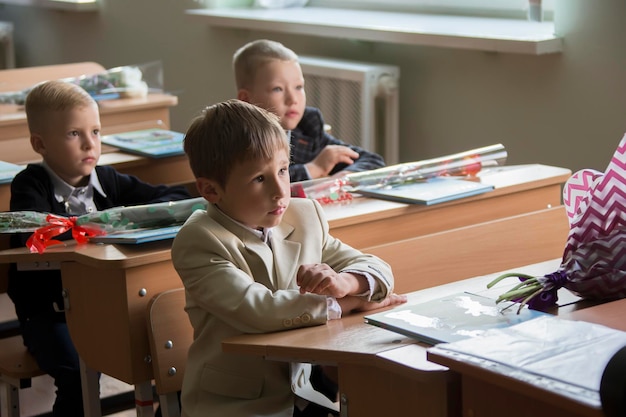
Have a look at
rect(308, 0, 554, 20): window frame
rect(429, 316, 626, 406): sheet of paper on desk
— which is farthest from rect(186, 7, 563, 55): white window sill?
rect(429, 316, 626, 406): sheet of paper on desk

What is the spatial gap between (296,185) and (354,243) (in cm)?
22

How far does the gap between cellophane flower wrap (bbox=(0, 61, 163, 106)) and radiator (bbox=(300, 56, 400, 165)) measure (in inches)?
28.2

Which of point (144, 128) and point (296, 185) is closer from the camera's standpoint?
point (296, 185)

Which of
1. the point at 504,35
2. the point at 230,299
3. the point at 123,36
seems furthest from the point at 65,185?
the point at 123,36

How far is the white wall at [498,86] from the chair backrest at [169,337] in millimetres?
1780

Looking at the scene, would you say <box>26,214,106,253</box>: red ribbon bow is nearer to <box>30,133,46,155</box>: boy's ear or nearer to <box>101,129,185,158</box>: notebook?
<box>30,133,46,155</box>: boy's ear

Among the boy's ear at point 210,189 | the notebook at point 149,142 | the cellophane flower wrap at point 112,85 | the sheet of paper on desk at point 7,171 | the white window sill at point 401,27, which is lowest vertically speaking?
the sheet of paper on desk at point 7,171

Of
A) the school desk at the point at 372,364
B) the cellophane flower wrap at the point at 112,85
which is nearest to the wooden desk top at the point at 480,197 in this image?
the school desk at the point at 372,364

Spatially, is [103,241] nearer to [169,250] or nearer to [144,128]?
[169,250]

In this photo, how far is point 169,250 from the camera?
2135 mm

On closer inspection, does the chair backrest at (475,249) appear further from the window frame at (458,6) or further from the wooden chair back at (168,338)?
the window frame at (458,6)

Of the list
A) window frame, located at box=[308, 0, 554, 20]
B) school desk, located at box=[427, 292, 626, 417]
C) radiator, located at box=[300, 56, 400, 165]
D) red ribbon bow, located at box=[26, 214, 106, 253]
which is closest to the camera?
school desk, located at box=[427, 292, 626, 417]

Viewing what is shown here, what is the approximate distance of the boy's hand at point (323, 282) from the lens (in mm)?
1828

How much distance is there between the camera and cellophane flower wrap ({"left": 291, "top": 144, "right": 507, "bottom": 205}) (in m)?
2.57
